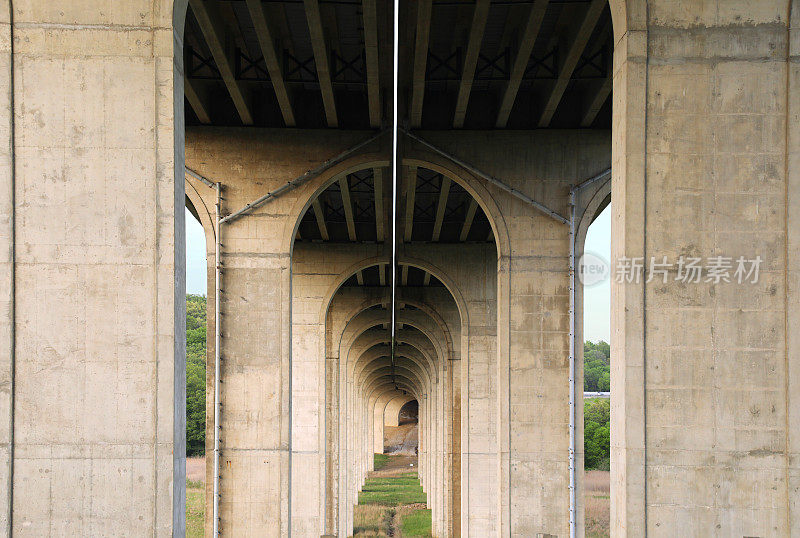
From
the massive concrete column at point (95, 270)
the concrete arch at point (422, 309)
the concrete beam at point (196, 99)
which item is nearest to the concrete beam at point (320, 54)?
the concrete beam at point (196, 99)

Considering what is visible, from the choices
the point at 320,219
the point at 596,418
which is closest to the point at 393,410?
the point at 596,418

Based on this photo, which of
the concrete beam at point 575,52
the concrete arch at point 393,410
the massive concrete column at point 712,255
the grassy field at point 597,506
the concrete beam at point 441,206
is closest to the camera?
the massive concrete column at point 712,255

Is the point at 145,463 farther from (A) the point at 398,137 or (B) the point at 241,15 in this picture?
(A) the point at 398,137

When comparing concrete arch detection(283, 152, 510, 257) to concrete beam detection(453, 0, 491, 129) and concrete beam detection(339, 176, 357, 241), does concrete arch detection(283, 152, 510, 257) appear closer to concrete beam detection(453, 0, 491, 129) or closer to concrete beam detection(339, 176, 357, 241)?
concrete beam detection(453, 0, 491, 129)

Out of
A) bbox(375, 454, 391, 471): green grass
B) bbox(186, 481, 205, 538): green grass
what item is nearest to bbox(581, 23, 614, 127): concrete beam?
bbox(186, 481, 205, 538): green grass

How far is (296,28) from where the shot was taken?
698 inches

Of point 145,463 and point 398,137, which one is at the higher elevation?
point 398,137

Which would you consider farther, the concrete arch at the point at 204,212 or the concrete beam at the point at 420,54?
the concrete arch at the point at 204,212

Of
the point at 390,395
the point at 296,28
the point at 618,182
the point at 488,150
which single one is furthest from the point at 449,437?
the point at 390,395

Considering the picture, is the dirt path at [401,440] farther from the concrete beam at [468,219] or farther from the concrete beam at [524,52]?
the concrete beam at [524,52]

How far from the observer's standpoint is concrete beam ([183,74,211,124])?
Answer: 1933 cm

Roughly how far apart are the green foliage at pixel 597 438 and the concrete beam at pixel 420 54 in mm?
54286

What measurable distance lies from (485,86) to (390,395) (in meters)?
82.7

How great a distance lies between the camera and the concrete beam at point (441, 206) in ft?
82.2
